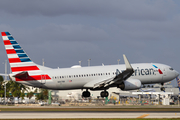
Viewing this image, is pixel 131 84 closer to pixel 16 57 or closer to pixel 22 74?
pixel 22 74

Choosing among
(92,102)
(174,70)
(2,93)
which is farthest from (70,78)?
(2,93)

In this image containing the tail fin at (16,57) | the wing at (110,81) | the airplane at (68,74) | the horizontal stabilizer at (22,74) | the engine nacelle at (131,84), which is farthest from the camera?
the engine nacelle at (131,84)

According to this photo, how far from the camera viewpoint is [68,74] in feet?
186

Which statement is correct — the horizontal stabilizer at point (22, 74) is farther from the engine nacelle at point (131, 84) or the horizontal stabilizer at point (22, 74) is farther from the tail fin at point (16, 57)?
the engine nacelle at point (131, 84)

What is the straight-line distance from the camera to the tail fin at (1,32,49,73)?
55.9 metres

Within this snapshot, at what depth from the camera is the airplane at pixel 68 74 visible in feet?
183

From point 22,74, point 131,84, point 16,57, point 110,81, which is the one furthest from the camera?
point 131,84

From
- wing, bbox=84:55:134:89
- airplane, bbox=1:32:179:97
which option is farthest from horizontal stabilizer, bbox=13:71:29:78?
wing, bbox=84:55:134:89

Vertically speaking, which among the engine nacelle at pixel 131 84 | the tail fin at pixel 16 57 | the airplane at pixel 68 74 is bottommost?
the engine nacelle at pixel 131 84

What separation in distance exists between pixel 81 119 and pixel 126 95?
8674 centimetres

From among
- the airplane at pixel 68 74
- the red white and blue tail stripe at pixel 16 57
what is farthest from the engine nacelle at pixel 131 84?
the red white and blue tail stripe at pixel 16 57

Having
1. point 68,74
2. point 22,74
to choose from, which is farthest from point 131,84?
point 22,74

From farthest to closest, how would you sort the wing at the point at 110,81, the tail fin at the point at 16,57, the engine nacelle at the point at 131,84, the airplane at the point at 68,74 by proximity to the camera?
1. the engine nacelle at the point at 131,84
2. the tail fin at the point at 16,57
3. the airplane at the point at 68,74
4. the wing at the point at 110,81

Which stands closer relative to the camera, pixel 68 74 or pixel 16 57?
pixel 16 57
